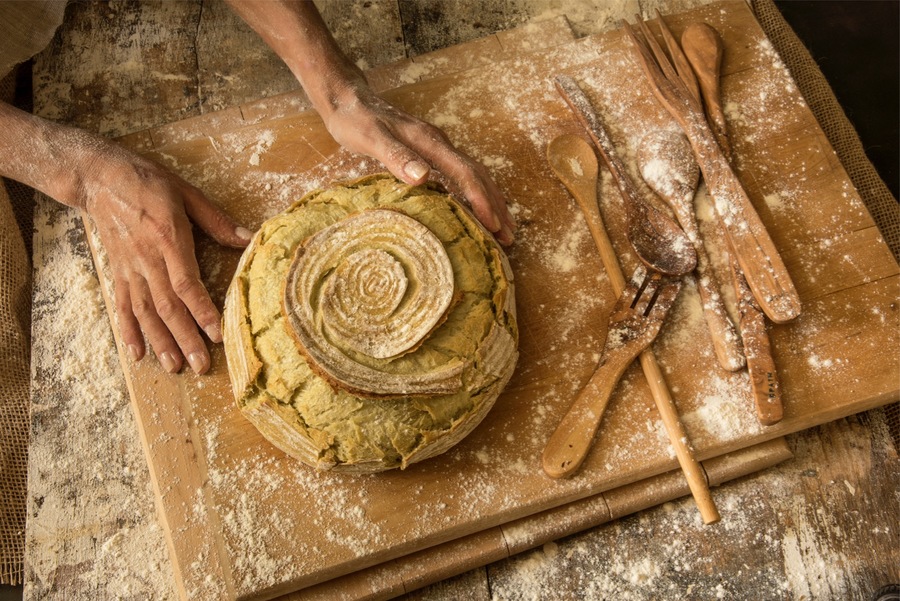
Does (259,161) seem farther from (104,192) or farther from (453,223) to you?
(453,223)

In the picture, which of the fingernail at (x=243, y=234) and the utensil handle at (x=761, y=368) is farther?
the fingernail at (x=243, y=234)

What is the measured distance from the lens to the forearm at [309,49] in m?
1.94

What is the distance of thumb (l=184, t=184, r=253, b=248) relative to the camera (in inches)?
72.6

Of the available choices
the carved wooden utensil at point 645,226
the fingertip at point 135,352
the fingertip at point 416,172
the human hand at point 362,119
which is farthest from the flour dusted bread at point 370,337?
the carved wooden utensil at point 645,226

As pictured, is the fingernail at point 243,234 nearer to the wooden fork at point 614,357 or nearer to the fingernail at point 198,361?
the fingernail at point 198,361

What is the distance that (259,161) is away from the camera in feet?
6.50

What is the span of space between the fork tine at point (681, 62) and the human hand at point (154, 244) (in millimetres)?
1247

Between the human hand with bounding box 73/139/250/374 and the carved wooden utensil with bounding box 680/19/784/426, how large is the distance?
123 cm

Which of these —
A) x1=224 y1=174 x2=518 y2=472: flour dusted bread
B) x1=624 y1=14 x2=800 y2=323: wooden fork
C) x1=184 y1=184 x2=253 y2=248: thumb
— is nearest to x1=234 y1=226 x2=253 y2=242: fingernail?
x1=184 y1=184 x2=253 y2=248: thumb

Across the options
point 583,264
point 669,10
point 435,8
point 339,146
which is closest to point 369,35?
point 435,8

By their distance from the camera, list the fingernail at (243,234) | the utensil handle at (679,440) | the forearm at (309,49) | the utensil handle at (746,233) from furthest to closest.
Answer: the forearm at (309,49) → the fingernail at (243,234) → the utensil handle at (746,233) → the utensil handle at (679,440)

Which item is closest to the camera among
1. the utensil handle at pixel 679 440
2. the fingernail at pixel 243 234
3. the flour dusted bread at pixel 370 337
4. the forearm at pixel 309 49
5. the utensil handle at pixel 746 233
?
the flour dusted bread at pixel 370 337

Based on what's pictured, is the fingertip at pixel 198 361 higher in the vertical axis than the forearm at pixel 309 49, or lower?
lower

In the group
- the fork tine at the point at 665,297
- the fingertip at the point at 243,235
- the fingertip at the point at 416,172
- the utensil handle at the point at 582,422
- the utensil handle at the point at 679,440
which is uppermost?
the fingertip at the point at 416,172
